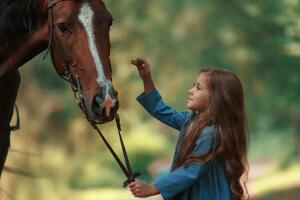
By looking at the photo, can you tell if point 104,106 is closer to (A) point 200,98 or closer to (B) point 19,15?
(A) point 200,98

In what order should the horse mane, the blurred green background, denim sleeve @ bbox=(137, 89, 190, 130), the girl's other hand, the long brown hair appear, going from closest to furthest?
the girl's other hand, the long brown hair, the horse mane, denim sleeve @ bbox=(137, 89, 190, 130), the blurred green background

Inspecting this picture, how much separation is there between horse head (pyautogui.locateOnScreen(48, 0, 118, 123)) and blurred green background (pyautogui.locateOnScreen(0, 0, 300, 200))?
4.87 m

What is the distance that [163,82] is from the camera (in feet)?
44.0

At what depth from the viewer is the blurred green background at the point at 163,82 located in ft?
31.0

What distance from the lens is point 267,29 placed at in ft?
31.2

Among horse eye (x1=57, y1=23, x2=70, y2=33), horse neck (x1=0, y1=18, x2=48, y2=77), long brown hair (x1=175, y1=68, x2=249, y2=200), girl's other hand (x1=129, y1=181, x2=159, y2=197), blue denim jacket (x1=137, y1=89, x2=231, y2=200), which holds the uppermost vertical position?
horse neck (x1=0, y1=18, x2=48, y2=77)

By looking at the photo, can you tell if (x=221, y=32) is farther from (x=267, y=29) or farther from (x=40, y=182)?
(x=40, y=182)

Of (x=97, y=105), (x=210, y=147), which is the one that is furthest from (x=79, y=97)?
(x=210, y=147)

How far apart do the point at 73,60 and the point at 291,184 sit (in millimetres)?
10561

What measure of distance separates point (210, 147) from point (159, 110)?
1.38 ft

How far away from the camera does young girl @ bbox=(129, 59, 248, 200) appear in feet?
9.10

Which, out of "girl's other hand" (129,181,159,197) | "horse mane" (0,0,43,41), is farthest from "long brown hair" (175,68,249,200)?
"horse mane" (0,0,43,41)

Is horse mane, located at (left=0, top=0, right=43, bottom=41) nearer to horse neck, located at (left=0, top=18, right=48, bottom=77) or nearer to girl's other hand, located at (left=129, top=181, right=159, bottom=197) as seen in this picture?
horse neck, located at (left=0, top=18, right=48, bottom=77)

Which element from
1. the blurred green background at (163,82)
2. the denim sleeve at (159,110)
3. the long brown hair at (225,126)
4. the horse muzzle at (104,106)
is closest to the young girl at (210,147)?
the long brown hair at (225,126)
